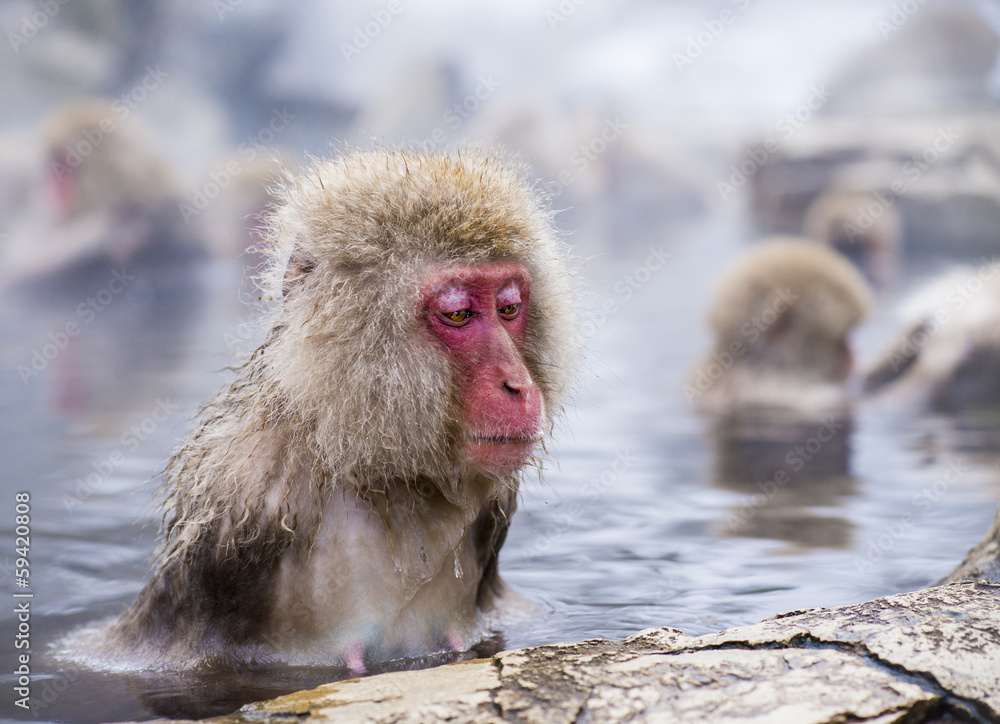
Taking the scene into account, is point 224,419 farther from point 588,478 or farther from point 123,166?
point 123,166

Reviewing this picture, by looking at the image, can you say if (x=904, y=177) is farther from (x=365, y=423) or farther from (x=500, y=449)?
(x=365, y=423)

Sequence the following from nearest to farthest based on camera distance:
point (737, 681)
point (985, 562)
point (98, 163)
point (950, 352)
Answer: point (737, 681) → point (985, 562) → point (950, 352) → point (98, 163)

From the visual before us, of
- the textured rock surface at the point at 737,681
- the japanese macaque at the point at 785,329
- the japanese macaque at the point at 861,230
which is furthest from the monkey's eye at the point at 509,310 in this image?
the japanese macaque at the point at 861,230

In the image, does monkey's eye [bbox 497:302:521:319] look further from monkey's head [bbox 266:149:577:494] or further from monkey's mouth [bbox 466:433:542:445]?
monkey's mouth [bbox 466:433:542:445]

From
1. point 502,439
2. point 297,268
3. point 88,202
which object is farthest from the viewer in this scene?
point 88,202

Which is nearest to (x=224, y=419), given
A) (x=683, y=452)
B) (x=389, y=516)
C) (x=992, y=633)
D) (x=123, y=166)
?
(x=389, y=516)

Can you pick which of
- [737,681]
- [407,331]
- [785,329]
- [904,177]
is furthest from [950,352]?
[904,177]

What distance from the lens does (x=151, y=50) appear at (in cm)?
1426

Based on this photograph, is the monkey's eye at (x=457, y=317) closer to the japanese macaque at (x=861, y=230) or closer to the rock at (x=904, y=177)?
the japanese macaque at (x=861, y=230)

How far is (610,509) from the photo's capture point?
4.77 meters

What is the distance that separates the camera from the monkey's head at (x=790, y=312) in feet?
21.5

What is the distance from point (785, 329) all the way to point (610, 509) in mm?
2463

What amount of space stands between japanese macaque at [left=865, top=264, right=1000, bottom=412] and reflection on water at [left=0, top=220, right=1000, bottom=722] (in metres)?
0.32

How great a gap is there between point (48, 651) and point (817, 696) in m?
2.29
